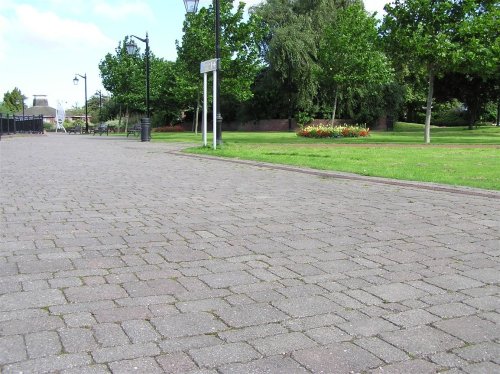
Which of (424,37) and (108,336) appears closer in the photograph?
(108,336)

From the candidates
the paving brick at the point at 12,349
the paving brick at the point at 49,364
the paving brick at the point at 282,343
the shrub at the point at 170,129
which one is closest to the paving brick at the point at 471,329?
the paving brick at the point at 282,343

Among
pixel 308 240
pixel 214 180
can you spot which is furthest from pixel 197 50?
pixel 308 240

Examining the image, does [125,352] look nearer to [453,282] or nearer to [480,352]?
[480,352]

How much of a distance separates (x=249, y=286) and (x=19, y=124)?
45342mm

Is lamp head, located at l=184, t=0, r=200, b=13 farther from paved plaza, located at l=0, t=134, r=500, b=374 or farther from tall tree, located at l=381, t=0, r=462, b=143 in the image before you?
paved plaza, located at l=0, t=134, r=500, b=374

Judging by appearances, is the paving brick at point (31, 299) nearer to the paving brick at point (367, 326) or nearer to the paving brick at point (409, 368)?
the paving brick at point (367, 326)

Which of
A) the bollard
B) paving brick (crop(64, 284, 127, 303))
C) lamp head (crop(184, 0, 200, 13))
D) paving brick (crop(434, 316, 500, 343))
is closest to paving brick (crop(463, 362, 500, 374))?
paving brick (crop(434, 316, 500, 343))

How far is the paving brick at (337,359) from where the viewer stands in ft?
8.96

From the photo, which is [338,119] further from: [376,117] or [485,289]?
[485,289]

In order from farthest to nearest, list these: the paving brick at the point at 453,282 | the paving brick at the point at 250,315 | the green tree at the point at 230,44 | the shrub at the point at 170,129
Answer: the shrub at the point at 170,129, the green tree at the point at 230,44, the paving brick at the point at 453,282, the paving brick at the point at 250,315

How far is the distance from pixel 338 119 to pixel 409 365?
4729 centimetres

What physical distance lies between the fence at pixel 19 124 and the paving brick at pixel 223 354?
36.9 m

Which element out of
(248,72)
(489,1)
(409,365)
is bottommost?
(409,365)

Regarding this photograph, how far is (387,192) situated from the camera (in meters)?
9.27
